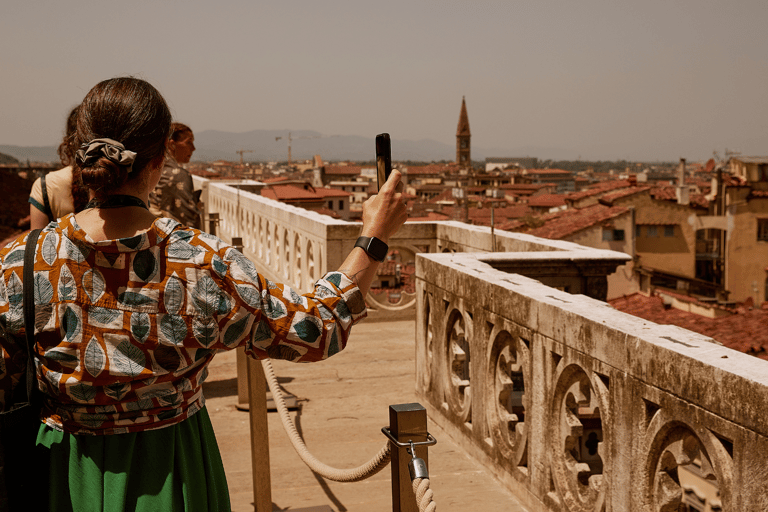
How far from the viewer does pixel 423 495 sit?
1743 mm

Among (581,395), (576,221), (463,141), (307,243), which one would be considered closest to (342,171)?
(463,141)

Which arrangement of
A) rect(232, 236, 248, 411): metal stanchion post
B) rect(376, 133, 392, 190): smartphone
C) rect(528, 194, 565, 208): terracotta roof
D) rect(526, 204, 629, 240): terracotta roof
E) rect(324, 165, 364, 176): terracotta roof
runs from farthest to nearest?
rect(324, 165, 364, 176): terracotta roof < rect(528, 194, 565, 208): terracotta roof < rect(526, 204, 629, 240): terracotta roof < rect(232, 236, 248, 411): metal stanchion post < rect(376, 133, 392, 190): smartphone

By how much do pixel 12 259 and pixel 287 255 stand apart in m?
8.23

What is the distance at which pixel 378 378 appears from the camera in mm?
5930

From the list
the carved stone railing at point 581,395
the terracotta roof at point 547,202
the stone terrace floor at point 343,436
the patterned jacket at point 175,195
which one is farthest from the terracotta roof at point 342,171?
the carved stone railing at point 581,395

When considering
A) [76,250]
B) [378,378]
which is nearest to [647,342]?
[76,250]

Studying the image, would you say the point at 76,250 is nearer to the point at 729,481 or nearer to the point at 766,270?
the point at 729,481

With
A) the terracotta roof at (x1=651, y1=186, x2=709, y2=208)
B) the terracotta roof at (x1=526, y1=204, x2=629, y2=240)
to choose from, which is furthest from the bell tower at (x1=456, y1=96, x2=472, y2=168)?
the terracotta roof at (x1=526, y1=204, x2=629, y2=240)

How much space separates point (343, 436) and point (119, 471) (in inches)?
126

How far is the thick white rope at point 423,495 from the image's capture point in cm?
172

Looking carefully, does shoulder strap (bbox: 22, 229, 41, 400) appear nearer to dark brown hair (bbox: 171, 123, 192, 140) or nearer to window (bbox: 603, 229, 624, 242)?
dark brown hair (bbox: 171, 123, 192, 140)

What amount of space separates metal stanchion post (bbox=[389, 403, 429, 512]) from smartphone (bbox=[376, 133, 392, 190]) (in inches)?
22.0

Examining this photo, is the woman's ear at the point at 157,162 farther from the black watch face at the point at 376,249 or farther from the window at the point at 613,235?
the window at the point at 613,235

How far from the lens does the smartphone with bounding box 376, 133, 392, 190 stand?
1.71 m
